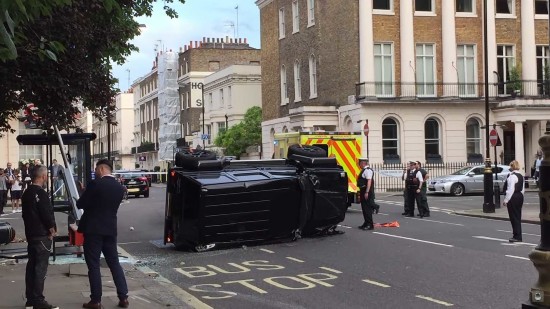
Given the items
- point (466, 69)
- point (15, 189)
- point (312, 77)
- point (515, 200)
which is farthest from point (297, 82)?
point (515, 200)

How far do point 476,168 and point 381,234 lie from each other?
18690 millimetres

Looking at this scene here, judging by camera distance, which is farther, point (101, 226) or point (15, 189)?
point (15, 189)

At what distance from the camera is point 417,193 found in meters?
20.7

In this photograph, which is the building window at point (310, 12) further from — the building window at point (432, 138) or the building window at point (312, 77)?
the building window at point (432, 138)

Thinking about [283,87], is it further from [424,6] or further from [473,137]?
[473,137]

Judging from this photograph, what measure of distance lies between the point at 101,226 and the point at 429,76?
33903 millimetres

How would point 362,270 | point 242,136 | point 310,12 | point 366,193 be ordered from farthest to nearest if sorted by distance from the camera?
point 242,136 < point 310,12 < point 366,193 < point 362,270

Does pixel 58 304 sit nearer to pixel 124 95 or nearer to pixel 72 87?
pixel 72 87

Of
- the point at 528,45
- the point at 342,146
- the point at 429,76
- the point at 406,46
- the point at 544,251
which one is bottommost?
the point at 544,251

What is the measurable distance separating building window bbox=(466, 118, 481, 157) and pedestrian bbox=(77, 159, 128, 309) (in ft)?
113

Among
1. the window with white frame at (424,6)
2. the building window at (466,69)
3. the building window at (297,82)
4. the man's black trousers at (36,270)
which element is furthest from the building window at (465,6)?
the man's black trousers at (36,270)

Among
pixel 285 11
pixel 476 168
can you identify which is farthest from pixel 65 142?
pixel 285 11

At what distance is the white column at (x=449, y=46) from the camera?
3934 cm

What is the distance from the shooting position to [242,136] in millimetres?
54969
